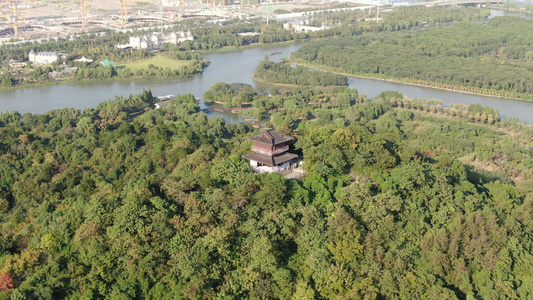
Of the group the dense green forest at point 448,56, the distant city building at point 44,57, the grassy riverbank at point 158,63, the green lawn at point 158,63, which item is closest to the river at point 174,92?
the dense green forest at point 448,56

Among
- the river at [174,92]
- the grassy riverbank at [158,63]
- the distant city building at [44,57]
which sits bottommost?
the river at [174,92]

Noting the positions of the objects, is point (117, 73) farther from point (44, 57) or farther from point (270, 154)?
point (270, 154)

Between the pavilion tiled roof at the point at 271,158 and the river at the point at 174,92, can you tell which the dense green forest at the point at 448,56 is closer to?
the river at the point at 174,92

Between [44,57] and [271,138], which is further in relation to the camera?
[44,57]

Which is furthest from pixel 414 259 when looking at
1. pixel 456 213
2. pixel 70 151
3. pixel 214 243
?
pixel 70 151

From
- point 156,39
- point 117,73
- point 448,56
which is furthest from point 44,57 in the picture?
point 448,56

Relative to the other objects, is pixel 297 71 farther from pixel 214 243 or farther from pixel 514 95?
pixel 214 243
